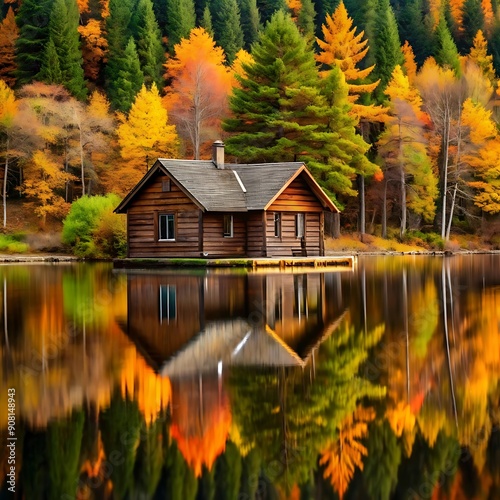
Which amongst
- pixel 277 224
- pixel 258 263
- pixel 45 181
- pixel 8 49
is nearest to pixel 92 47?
pixel 8 49

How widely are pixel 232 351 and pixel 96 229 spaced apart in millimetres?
43142

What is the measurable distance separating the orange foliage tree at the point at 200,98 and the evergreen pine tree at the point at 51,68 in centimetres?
975

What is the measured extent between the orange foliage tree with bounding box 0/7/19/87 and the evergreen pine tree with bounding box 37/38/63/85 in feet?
33.2

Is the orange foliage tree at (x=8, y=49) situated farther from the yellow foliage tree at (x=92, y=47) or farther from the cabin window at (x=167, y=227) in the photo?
the cabin window at (x=167, y=227)

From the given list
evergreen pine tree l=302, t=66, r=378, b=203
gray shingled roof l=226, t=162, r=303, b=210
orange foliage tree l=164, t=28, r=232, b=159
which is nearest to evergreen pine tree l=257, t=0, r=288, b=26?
orange foliage tree l=164, t=28, r=232, b=159

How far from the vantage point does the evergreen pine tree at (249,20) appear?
→ 10488cm

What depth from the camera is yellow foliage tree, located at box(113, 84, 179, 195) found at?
215 ft

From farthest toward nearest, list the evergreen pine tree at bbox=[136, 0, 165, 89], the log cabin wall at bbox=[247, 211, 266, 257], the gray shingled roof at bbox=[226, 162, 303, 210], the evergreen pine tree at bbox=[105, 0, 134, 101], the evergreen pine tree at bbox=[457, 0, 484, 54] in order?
1. the evergreen pine tree at bbox=[457, 0, 484, 54]
2. the evergreen pine tree at bbox=[136, 0, 165, 89]
3. the evergreen pine tree at bbox=[105, 0, 134, 101]
4. the log cabin wall at bbox=[247, 211, 266, 257]
5. the gray shingled roof at bbox=[226, 162, 303, 210]

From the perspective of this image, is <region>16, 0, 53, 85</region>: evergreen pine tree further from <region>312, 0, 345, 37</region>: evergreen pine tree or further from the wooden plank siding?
the wooden plank siding

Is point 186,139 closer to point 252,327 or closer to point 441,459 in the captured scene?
point 252,327

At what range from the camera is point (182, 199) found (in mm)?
44750

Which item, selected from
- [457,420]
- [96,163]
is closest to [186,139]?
[96,163]

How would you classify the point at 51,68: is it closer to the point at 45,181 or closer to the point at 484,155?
the point at 45,181

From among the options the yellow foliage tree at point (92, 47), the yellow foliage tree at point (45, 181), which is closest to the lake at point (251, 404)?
the yellow foliage tree at point (45, 181)
